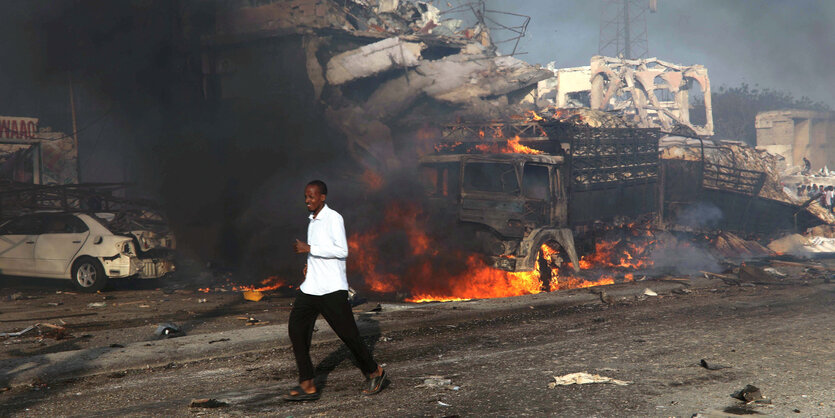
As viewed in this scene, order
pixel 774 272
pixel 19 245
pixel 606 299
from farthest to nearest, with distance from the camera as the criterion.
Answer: pixel 774 272, pixel 19 245, pixel 606 299

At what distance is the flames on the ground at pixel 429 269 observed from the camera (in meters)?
11.4

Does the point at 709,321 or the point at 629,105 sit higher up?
the point at 629,105

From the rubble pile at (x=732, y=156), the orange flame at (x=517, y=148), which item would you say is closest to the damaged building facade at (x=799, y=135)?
the rubble pile at (x=732, y=156)

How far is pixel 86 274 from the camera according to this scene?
12.4 meters

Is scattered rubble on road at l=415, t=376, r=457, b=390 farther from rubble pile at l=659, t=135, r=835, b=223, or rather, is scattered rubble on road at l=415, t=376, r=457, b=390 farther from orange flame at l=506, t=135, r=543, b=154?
rubble pile at l=659, t=135, r=835, b=223

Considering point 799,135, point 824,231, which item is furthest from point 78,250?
point 799,135

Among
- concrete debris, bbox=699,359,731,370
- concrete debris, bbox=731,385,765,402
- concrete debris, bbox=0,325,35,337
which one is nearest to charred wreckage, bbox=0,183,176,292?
concrete debris, bbox=0,325,35,337

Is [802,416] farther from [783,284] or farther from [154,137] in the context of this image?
[154,137]

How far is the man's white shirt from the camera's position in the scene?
500cm

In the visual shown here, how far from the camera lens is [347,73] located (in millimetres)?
21500

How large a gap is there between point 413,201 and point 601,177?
12.2ft

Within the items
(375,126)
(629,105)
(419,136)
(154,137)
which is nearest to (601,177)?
(419,136)

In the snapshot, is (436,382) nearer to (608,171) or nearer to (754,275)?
(608,171)

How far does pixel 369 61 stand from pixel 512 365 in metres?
17.1
